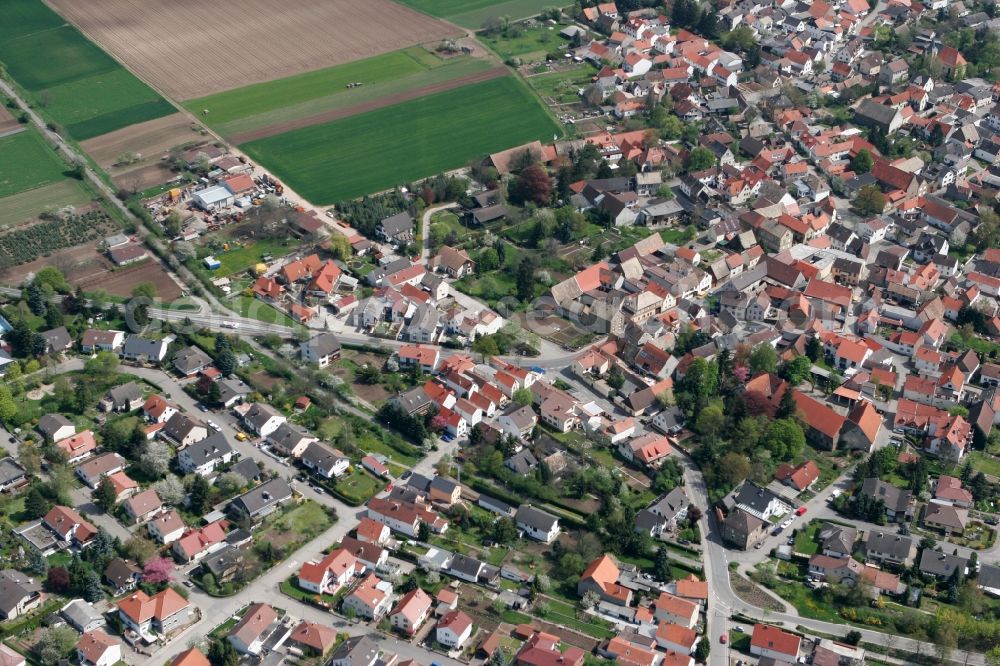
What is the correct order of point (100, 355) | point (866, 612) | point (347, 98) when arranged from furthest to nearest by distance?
point (347, 98), point (100, 355), point (866, 612)

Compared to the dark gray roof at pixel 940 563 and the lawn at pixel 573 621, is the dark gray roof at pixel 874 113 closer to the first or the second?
the dark gray roof at pixel 940 563

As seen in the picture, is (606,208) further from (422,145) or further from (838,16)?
(838,16)

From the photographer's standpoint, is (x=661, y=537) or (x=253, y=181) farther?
(x=253, y=181)

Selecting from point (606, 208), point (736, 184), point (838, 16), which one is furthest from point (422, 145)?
point (838, 16)

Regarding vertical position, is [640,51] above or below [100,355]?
above

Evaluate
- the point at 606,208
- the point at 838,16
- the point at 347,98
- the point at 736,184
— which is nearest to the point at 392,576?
the point at 606,208

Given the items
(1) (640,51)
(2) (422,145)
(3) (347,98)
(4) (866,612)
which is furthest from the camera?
(1) (640,51)

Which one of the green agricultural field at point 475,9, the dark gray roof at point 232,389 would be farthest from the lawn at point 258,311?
the green agricultural field at point 475,9
